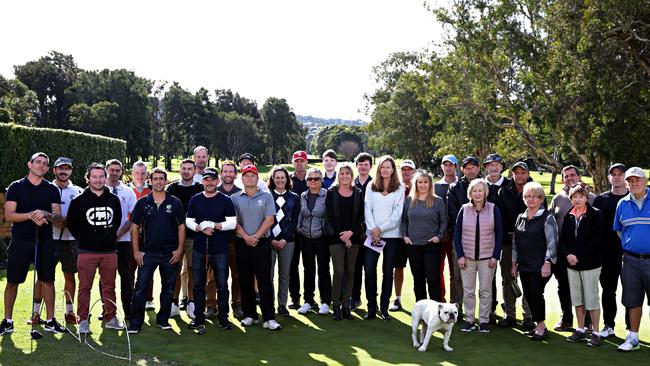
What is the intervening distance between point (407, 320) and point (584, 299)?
2241mm

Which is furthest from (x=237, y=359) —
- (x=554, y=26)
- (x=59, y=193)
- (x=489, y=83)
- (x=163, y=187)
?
(x=489, y=83)

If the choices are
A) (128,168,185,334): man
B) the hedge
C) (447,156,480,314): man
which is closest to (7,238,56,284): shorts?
(128,168,185,334): man

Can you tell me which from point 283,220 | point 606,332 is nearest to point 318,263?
point 283,220

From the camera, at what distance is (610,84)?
758 inches

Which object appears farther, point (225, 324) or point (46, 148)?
point (46, 148)

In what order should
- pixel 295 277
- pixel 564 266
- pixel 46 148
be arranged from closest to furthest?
pixel 564 266
pixel 295 277
pixel 46 148

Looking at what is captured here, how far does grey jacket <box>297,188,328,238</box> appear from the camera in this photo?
7.90 meters

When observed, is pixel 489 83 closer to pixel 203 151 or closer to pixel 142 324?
pixel 203 151

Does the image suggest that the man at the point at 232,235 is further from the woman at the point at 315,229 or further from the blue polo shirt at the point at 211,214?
the woman at the point at 315,229

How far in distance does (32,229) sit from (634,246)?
22.5 ft

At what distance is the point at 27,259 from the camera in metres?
6.82

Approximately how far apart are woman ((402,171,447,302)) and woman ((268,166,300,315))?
1523 mm

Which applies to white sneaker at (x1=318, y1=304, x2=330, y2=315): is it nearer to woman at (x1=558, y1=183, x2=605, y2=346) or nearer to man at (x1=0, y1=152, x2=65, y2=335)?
woman at (x1=558, y1=183, x2=605, y2=346)

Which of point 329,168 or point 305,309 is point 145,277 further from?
point 329,168
